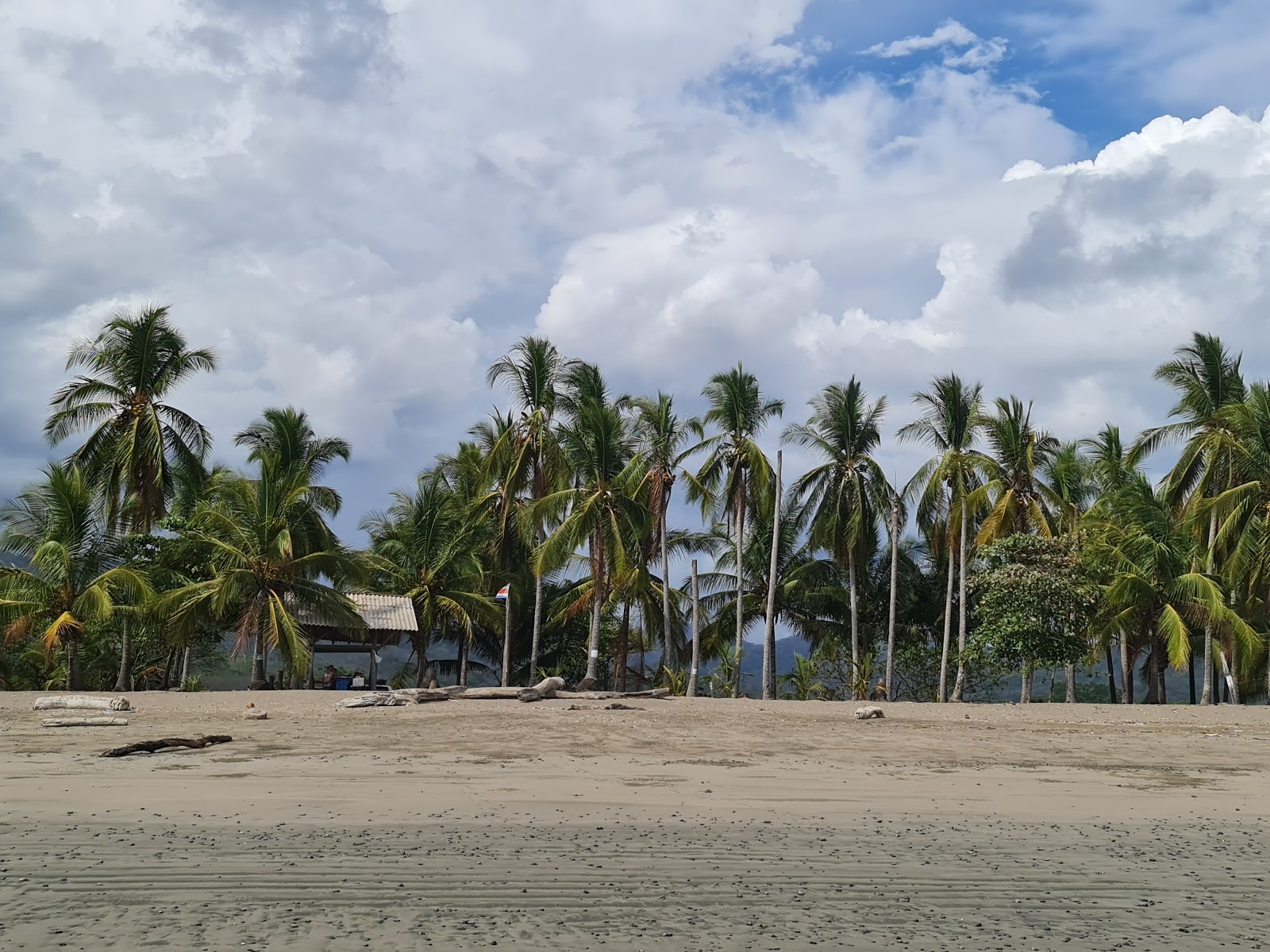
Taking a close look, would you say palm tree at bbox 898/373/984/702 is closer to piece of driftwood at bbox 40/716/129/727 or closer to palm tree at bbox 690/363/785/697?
palm tree at bbox 690/363/785/697

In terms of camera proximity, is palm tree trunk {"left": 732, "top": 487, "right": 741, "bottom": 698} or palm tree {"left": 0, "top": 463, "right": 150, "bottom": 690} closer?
palm tree {"left": 0, "top": 463, "right": 150, "bottom": 690}

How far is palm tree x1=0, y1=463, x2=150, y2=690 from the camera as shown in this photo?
74.2 ft

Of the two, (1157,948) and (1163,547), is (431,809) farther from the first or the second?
(1163,547)

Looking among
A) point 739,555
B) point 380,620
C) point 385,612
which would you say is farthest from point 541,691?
point 739,555

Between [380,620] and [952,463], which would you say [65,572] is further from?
[952,463]

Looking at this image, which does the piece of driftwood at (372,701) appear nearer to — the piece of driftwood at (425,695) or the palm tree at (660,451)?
the piece of driftwood at (425,695)

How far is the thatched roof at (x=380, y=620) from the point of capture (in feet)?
90.6

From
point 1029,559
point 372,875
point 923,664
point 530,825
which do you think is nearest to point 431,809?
point 530,825

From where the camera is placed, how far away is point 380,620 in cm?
2812

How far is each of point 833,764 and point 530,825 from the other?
4565 mm

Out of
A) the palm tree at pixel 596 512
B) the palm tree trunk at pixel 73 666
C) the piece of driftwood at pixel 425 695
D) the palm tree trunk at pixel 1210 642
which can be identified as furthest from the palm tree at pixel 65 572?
the palm tree trunk at pixel 1210 642

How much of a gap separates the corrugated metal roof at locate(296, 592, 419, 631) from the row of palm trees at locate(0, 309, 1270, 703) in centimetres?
80

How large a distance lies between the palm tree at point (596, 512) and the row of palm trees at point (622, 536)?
0.24 feet

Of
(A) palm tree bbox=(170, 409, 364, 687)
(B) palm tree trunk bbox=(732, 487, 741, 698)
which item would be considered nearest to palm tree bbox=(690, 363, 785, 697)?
(B) palm tree trunk bbox=(732, 487, 741, 698)
